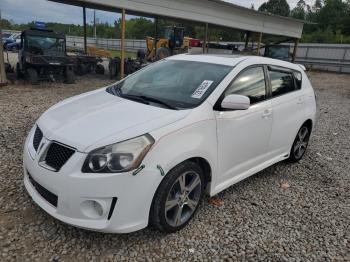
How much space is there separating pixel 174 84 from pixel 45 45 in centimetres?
1053

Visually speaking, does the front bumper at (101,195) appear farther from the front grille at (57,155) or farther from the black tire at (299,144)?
the black tire at (299,144)

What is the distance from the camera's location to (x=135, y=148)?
2.59m

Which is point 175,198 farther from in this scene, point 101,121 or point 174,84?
point 174,84

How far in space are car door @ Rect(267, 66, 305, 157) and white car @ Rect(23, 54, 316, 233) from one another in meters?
0.02

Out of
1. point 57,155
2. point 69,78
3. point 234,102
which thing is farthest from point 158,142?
point 69,78

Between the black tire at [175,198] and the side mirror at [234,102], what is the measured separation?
70 cm

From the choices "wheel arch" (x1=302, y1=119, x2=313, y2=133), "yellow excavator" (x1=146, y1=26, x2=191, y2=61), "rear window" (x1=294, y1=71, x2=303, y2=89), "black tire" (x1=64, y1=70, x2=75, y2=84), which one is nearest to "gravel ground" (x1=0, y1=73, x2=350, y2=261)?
"wheel arch" (x1=302, y1=119, x2=313, y2=133)

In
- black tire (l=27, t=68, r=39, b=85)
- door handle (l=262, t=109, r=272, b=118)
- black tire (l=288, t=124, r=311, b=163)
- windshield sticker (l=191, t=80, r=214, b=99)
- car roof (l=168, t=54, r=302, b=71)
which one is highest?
car roof (l=168, t=54, r=302, b=71)

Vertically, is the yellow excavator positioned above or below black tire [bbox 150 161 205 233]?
above

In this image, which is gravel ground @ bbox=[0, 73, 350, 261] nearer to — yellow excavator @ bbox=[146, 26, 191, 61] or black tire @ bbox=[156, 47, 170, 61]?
black tire @ bbox=[156, 47, 170, 61]

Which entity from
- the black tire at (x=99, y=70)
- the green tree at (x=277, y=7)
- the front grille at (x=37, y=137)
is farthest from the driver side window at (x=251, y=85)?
the green tree at (x=277, y=7)

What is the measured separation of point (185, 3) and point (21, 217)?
41.3 feet

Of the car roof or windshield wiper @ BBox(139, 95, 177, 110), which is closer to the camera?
windshield wiper @ BBox(139, 95, 177, 110)

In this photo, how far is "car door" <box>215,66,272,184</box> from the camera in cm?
332
